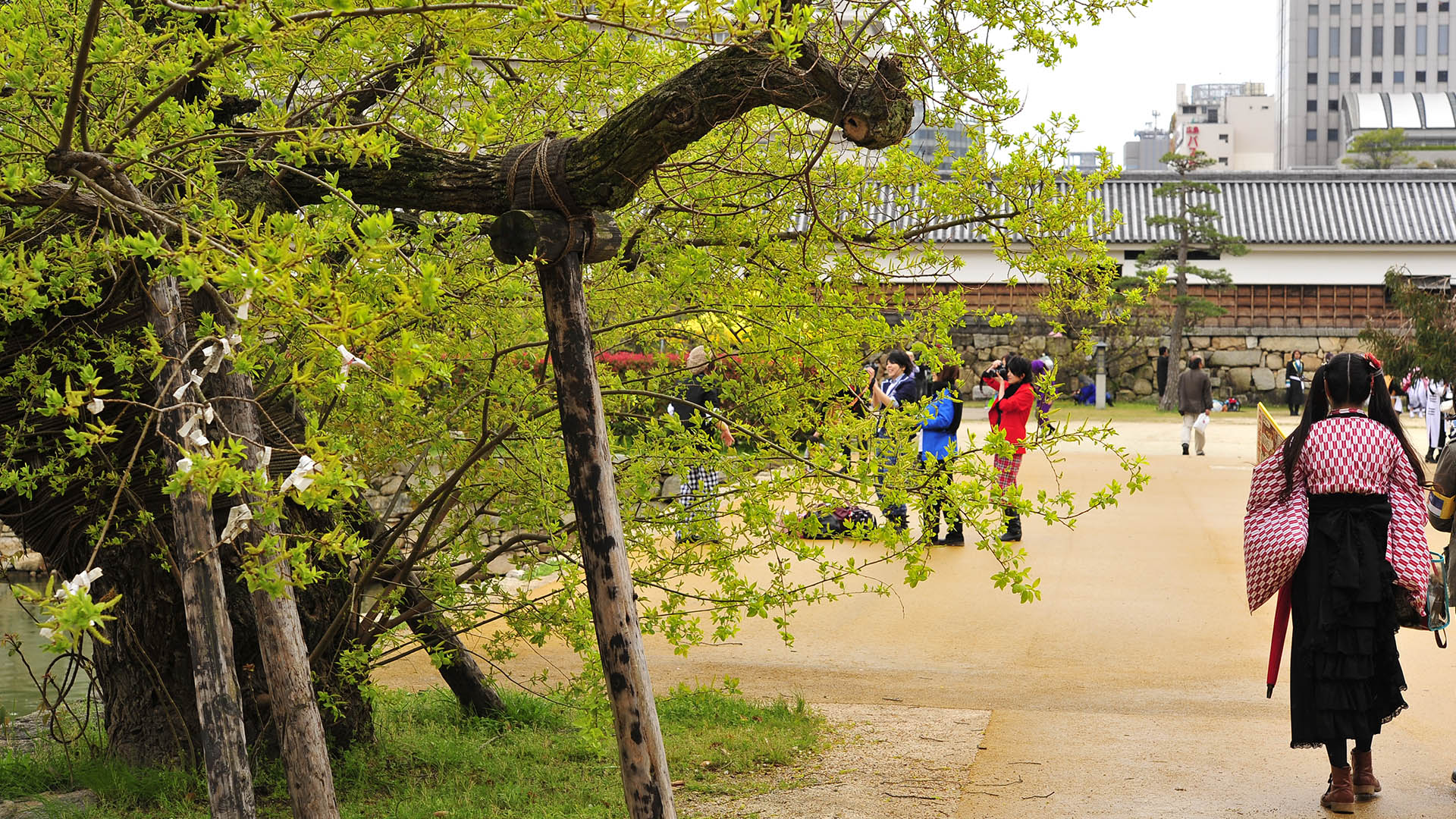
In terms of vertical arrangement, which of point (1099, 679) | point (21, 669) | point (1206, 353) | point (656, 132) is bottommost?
point (21, 669)

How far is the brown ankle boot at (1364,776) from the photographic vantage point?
14.6ft

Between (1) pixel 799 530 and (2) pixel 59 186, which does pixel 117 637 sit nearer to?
(2) pixel 59 186

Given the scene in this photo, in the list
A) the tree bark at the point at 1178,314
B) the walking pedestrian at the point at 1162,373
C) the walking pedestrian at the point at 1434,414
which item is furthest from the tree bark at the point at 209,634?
the walking pedestrian at the point at 1162,373

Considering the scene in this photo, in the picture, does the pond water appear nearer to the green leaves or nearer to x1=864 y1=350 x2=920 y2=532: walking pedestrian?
the green leaves

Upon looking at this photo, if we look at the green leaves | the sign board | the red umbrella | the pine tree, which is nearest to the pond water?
the green leaves

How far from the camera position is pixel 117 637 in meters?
4.86

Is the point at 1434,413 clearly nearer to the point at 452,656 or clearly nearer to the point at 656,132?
the point at 452,656

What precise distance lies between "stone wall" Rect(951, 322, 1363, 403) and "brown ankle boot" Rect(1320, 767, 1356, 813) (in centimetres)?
2146

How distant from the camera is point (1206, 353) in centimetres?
2706

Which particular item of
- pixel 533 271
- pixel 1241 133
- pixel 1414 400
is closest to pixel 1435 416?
pixel 1414 400

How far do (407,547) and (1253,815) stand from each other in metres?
3.48

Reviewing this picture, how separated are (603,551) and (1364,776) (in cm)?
305

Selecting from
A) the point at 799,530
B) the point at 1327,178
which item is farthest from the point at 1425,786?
the point at 1327,178

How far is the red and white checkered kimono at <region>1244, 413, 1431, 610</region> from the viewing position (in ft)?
14.4
